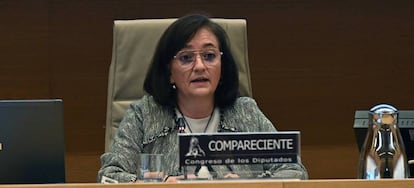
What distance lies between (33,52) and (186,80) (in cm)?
148

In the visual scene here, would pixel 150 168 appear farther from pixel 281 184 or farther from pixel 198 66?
pixel 198 66

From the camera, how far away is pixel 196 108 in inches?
88.7

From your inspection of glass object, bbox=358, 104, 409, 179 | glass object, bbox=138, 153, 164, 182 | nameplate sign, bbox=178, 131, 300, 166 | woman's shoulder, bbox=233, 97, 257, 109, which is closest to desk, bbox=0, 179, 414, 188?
nameplate sign, bbox=178, 131, 300, 166

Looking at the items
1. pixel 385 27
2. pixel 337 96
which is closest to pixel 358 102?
Answer: pixel 337 96

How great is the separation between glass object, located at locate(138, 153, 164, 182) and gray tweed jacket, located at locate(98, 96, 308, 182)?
30 cm

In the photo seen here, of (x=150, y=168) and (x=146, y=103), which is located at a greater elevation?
(x=146, y=103)

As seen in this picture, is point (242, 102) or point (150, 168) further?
point (242, 102)

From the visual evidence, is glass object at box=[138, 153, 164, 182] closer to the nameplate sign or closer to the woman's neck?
the nameplate sign

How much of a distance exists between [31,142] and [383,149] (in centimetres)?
81

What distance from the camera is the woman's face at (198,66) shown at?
218 cm

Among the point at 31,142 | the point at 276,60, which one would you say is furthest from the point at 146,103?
the point at 276,60

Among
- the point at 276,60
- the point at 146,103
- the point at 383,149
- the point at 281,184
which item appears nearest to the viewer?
the point at 281,184

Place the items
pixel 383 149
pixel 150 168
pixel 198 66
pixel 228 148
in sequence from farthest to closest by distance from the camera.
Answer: pixel 198 66, pixel 383 149, pixel 150 168, pixel 228 148

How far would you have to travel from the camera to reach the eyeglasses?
7.22ft
